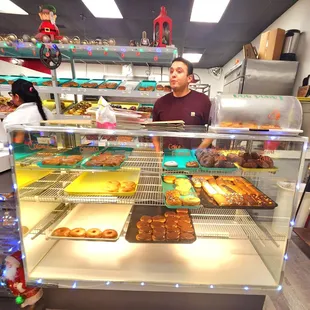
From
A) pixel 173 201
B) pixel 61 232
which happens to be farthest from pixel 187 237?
pixel 61 232

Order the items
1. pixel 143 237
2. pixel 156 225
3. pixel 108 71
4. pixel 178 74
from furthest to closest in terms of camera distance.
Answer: pixel 108 71
pixel 178 74
pixel 156 225
pixel 143 237

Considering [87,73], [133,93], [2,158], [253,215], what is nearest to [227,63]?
[87,73]

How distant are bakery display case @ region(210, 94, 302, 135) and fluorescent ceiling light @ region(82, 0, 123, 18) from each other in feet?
12.7

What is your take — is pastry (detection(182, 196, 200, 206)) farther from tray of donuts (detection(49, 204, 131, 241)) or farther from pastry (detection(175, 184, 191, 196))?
tray of donuts (detection(49, 204, 131, 241))

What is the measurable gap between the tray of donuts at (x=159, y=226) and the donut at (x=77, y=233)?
1.08 feet

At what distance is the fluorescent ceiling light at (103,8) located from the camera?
12.2ft

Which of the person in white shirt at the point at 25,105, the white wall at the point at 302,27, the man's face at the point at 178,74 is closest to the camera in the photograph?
the man's face at the point at 178,74

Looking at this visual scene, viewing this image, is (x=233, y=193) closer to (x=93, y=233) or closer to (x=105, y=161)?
(x=105, y=161)

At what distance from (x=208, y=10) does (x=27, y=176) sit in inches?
179

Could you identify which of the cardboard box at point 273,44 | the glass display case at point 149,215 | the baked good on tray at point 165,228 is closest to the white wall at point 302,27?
the cardboard box at point 273,44

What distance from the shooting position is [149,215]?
1656 millimetres

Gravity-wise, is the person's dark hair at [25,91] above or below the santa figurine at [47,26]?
below

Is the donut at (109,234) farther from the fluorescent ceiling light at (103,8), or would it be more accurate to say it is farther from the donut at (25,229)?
the fluorescent ceiling light at (103,8)

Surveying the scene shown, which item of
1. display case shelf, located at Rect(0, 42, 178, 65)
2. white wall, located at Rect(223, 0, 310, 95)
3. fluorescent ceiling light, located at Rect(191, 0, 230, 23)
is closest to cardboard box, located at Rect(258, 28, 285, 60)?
white wall, located at Rect(223, 0, 310, 95)
